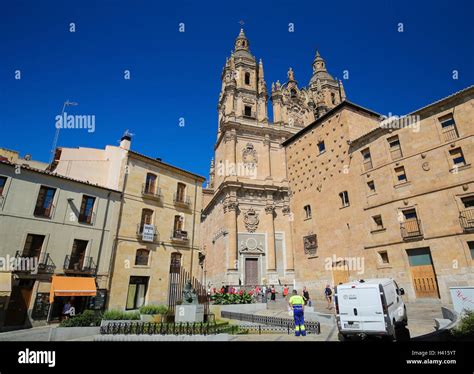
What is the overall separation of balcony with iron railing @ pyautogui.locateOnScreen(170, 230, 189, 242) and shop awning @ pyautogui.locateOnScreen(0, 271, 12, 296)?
415 inches

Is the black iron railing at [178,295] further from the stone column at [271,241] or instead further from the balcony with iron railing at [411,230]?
the stone column at [271,241]

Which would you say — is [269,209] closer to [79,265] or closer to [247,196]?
[247,196]

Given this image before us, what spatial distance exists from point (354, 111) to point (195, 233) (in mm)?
18217

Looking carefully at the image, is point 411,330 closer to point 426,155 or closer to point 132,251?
point 426,155

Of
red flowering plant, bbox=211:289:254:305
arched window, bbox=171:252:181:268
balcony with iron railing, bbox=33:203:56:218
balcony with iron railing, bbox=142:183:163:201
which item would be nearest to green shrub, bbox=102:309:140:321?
red flowering plant, bbox=211:289:254:305

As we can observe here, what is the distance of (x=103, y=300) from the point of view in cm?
1764

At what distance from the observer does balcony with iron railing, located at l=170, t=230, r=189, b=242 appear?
22.5m

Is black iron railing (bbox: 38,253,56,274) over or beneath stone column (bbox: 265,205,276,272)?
beneath

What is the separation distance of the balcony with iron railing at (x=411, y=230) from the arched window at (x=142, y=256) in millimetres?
18801

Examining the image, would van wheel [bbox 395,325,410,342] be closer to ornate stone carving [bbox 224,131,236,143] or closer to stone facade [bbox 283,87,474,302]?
stone facade [bbox 283,87,474,302]

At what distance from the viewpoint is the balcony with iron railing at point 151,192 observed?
22.0 m

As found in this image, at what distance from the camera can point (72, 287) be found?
645 inches

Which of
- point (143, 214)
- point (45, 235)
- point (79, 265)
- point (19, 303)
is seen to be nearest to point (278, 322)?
point (79, 265)

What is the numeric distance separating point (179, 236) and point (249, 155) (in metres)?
17.7
